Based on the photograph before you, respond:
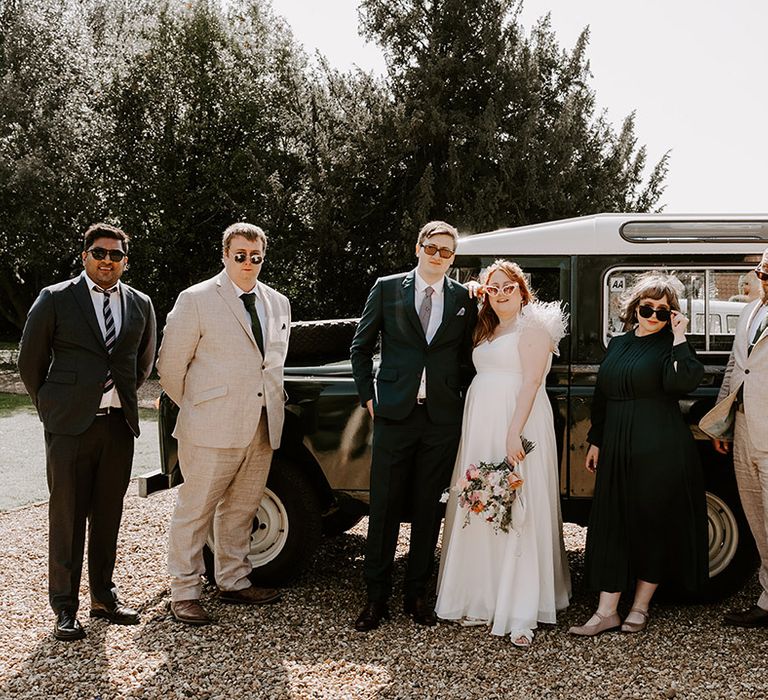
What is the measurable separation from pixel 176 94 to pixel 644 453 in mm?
18431

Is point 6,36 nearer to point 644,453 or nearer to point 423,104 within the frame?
point 423,104

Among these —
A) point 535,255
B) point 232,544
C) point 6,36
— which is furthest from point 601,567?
point 6,36

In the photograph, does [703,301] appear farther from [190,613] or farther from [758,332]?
[190,613]

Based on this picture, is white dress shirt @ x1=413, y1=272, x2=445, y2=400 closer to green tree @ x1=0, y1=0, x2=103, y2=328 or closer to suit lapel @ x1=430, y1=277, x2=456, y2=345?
suit lapel @ x1=430, y1=277, x2=456, y2=345

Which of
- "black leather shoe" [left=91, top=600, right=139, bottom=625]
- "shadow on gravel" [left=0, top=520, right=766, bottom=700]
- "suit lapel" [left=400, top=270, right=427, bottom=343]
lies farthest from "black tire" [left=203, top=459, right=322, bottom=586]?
"suit lapel" [left=400, top=270, right=427, bottom=343]

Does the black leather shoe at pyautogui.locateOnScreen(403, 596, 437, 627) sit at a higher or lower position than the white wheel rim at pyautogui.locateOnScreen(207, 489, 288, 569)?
lower

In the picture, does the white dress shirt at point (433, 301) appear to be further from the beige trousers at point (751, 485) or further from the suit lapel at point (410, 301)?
the beige trousers at point (751, 485)

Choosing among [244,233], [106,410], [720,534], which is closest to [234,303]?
[244,233]

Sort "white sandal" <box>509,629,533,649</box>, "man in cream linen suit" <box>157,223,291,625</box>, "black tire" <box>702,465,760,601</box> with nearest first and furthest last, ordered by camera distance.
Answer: "white sandal" <box>509,629,533,649</box>
"man in cream linen suit" <box>157,223,291,625</box>
"black tire" <box>702,465,760,601</box>

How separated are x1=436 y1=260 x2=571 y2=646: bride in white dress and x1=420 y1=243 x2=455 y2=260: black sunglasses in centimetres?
27

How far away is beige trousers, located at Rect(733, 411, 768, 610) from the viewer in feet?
14.7

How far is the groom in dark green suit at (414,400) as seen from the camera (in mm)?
4531

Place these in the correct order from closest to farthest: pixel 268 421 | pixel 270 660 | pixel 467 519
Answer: pixel 270 660, pixel 467 519, pixel 268 421

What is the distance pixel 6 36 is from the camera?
22203 millimetres
